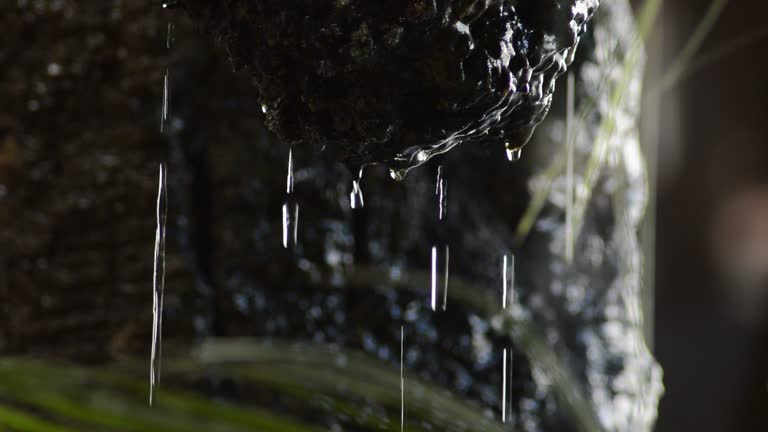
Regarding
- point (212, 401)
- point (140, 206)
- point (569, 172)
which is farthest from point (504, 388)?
point (140, 206)

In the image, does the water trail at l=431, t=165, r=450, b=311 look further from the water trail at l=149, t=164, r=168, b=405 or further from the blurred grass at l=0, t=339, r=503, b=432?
the water trail at l=149, t=164, r=168, b=405

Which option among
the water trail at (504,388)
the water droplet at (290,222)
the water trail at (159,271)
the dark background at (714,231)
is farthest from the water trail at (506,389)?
the dark background at (714,231)

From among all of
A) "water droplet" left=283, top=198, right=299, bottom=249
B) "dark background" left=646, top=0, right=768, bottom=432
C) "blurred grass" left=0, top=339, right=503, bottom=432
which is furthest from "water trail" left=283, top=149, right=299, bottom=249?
"dark background" left=646, top=0, right=768, bottom=432

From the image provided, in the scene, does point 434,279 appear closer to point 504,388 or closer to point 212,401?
point 504,388

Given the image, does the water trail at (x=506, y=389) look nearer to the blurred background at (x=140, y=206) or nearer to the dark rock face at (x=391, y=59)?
the blurred background at (x=140, y=206)

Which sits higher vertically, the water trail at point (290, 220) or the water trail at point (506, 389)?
the water trail at point (290, 220)

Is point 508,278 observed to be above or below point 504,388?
above
